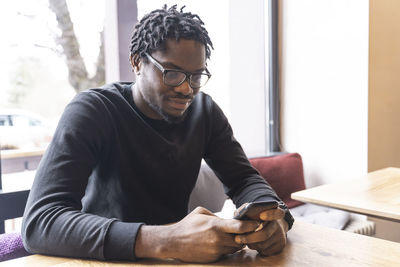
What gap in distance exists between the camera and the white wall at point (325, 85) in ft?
8.54

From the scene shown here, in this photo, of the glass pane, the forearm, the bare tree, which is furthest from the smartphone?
the bare tree

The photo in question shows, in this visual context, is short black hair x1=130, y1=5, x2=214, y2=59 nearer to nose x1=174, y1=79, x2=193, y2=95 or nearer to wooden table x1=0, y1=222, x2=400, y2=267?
nose x1=174, y1=79, x2=193, y2=95

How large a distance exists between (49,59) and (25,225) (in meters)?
1.28

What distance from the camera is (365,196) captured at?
1.56 m

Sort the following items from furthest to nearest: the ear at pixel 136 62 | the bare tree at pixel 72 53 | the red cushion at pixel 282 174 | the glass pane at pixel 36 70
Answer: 1. the red cushion at pixel 282 174
2. the bare tree at pixel 72 53
3. the glass pane at pixel 36 70
4. the ear at pixel 136 62

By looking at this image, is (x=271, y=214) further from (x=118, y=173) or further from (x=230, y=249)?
(x=118, y=173)

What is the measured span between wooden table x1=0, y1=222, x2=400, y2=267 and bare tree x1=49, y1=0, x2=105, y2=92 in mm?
1377

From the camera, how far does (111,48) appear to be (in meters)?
2.18

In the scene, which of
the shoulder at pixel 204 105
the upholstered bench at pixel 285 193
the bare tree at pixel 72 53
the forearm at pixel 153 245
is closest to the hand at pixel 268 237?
the forearm at pixel 153 245

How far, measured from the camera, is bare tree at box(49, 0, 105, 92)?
77.0 inches

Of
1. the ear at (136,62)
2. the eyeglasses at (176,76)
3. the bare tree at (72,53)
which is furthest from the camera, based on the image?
the bare tree at (72,53)

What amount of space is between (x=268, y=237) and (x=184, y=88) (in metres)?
0.55

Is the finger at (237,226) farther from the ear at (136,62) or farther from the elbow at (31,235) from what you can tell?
the ear at (136,62)

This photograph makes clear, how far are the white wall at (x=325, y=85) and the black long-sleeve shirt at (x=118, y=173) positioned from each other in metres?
1.60
